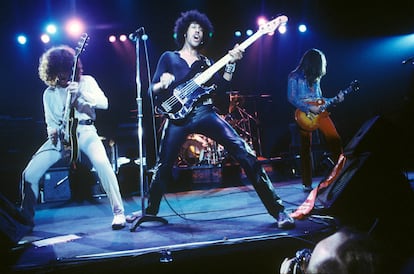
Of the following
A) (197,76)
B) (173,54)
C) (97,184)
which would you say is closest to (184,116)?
(197,76)

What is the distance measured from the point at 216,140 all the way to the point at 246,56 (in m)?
7.32

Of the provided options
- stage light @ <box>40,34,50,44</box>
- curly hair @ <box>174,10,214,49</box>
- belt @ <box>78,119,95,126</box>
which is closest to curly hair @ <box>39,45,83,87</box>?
belt @ <box>78,119,95,126</box>

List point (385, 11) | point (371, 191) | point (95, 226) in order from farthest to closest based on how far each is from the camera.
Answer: point (385, 11), point (95, 226), point (371, 191)

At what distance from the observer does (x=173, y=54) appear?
4227 millimetres

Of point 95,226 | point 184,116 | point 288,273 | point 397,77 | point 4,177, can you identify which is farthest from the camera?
point 397,77

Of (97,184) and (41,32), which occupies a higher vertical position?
(41,32)

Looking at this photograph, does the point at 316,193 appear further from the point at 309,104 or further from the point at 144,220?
the point at 309,104

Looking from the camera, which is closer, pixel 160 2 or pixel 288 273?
pixel 288 273

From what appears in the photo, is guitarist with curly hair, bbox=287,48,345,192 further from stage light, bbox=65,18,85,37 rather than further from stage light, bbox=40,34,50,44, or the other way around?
stage light, bbox=40,34,50,44

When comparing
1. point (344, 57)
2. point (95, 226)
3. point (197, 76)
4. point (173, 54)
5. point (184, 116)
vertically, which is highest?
point (344, 57)

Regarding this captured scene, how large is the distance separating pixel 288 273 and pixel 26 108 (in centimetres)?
823

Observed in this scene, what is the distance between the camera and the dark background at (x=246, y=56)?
7.55 m

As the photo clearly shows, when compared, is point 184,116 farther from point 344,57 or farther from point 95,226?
point 344,57

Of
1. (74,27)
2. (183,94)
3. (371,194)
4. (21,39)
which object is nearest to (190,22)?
(183,94)
